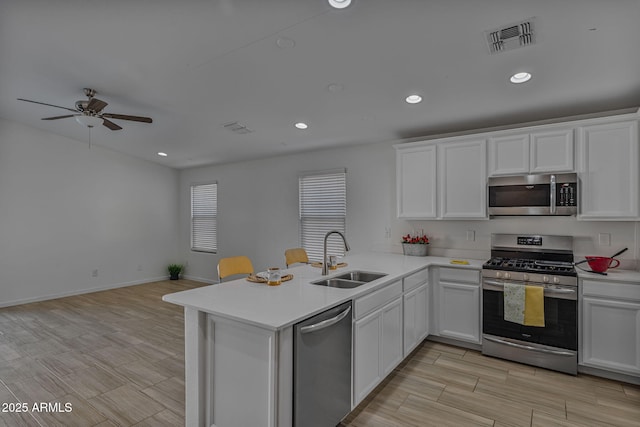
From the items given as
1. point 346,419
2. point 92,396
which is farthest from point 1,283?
point 346,419

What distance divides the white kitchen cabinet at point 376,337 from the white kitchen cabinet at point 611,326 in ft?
5.49

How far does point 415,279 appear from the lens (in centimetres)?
333

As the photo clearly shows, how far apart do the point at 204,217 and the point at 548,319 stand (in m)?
6.47

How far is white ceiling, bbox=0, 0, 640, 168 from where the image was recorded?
7.34 ft

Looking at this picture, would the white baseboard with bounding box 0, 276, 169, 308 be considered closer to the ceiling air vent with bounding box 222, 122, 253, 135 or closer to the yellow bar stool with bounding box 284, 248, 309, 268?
the ceiling air vent with bounding box 222, 122, 253, 135

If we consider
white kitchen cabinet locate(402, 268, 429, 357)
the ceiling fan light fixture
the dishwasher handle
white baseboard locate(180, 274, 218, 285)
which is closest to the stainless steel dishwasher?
the dishwasher handle

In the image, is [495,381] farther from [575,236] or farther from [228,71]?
[228,71]

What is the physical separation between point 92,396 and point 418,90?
3.98 metres

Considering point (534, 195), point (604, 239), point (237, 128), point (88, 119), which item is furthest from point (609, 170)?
point (88, 119)

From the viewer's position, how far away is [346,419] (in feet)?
7.73

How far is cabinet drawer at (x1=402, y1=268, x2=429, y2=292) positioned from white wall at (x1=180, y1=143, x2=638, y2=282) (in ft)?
2.71

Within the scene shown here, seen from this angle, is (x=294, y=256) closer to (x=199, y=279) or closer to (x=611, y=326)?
(x=611, y=326)

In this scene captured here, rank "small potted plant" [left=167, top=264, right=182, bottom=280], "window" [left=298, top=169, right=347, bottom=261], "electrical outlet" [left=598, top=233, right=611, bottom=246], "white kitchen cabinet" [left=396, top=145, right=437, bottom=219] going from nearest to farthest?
1. "electrical outlet" [left=598, top=233, right=611, bottom=246]
2. "white kitchen cabinet" [left=396, top=145, right=437, bottom=219]
3. "window" [left=298, top=169, right=347, bottom=261]
4. "small potted plant" [left=167, top=264, right=182, bottom=280]

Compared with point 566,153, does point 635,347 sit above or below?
below
